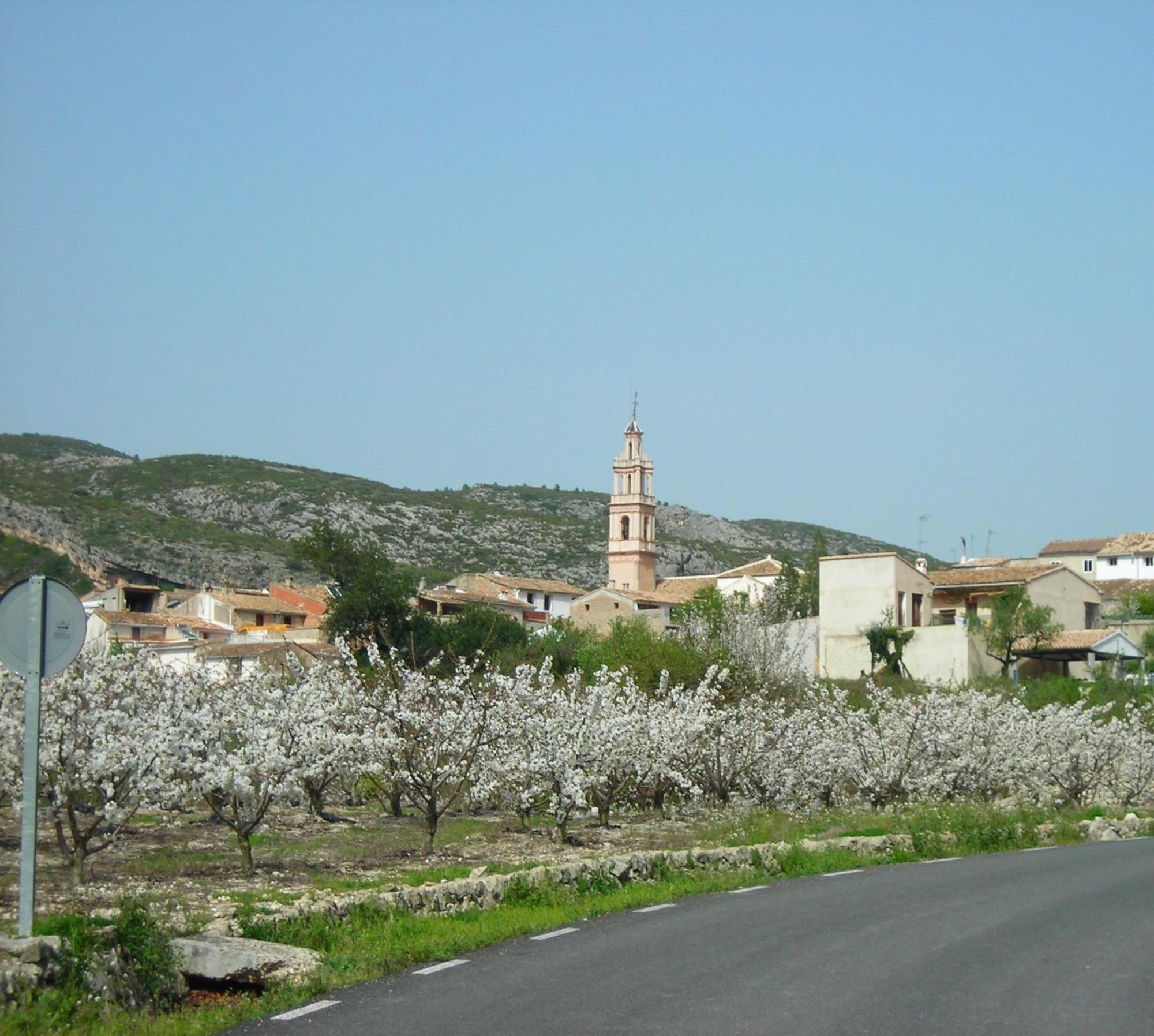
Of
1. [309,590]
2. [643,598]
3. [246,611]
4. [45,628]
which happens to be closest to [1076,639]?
[643,598]

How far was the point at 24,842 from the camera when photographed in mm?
9180

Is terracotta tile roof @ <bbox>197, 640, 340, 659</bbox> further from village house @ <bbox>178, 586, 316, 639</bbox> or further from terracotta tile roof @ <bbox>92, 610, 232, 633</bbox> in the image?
village house @ <bbox>178, 586, 316, 639</bbox>

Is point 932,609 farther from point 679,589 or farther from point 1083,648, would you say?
point 679,589

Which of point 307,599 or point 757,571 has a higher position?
point 757,571

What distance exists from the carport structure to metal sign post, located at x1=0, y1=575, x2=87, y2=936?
51.2 m

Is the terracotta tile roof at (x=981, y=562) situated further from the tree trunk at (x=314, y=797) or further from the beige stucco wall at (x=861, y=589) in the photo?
the tree trunk at (x=314, y=797)

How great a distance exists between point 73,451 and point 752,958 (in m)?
161

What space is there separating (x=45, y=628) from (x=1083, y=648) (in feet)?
181

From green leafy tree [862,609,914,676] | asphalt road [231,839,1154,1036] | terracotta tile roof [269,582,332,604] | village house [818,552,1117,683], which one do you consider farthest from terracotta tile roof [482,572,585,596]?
asphalt road [231,839,1154,1036]

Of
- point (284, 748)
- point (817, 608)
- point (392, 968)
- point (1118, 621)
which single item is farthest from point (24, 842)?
point (817, 608)

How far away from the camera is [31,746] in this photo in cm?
912

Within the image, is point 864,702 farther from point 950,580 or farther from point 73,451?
point 73,451

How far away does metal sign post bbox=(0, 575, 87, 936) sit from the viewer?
9.10 metres

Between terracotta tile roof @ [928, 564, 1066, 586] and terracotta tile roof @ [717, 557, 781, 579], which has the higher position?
terracotta tile roof @ [717, 557, 781, 579]
